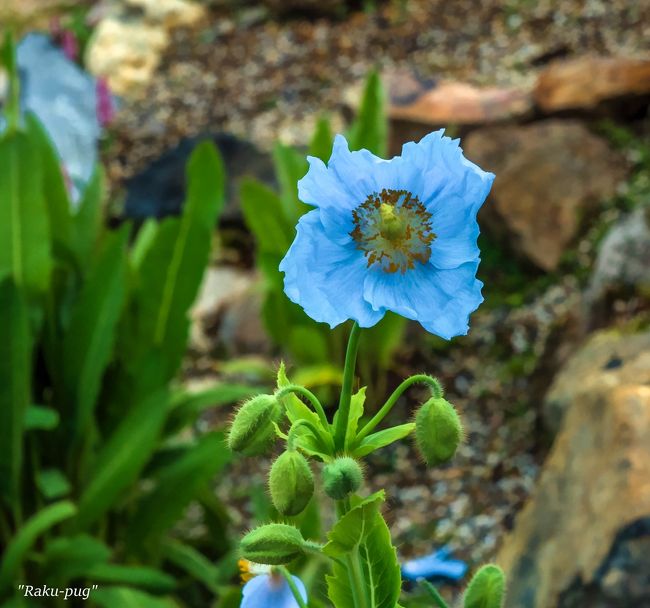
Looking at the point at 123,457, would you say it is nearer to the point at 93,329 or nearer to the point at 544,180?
the point at 93,329

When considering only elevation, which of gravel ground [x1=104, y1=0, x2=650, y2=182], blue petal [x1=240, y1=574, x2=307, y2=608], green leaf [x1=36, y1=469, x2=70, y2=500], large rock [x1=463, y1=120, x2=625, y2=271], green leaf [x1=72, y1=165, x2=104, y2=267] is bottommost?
blue petal [x1=240, y1=574, x2=307, y2=608]

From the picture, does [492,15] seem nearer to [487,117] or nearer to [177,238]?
[487,117]

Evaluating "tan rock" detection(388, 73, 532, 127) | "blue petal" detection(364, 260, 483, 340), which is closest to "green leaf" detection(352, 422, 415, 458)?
"blue petal" detection(364, 260, 483, 340)

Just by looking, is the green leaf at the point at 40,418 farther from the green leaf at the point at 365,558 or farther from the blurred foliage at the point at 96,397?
the green leaf at the point at 365,558

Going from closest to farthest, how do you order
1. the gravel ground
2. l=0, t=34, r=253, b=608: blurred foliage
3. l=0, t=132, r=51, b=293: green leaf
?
1. l=0, t=34, r=253, b=608: blurred foliage
2. l=0, t=132, r=51, b=293: green leaf
3. the gravel ground

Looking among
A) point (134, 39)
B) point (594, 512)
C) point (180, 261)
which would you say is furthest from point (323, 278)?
point (134, 39)

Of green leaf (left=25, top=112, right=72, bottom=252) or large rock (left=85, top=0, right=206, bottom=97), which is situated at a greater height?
large rock (left=85, top=0, right=206, bottom=97)

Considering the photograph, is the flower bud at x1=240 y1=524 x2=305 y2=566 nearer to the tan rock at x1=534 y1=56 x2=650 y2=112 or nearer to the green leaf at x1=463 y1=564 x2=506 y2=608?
the green leaf at x1=463 y1=564 x2=506 y2=608
